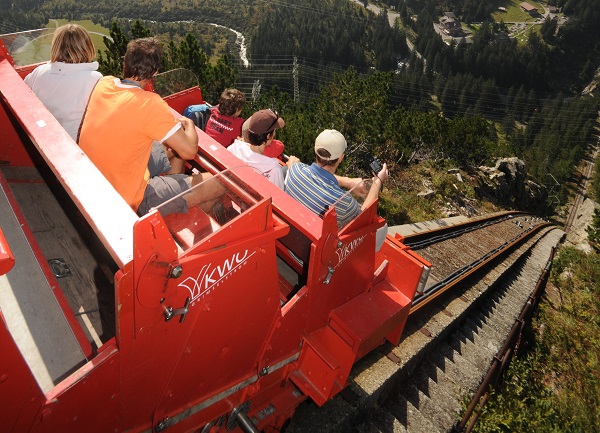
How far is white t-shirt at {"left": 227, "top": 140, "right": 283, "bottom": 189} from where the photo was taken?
3.99 metres

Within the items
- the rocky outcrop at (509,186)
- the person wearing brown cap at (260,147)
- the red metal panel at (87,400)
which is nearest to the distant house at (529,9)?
the rocky outcrop at (509,186)

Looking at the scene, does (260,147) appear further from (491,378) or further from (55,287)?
(491,378)

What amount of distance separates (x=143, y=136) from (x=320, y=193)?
1.59 meters

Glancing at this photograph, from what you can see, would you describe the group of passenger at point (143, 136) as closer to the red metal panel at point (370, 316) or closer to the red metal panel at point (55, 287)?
the red metal panel at point (55, 287)

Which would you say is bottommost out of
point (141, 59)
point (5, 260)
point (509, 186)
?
point (509, 186)

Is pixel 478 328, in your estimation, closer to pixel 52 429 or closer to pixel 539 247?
pixel 52 429

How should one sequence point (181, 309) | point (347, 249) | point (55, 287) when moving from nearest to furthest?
point (181, 309) < point (55, 287) < point (347, 249)

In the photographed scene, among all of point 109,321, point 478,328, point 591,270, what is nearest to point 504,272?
point 478,328

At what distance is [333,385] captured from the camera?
12.5 feet

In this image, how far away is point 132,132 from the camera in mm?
2945

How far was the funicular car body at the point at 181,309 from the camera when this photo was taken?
2.07 m

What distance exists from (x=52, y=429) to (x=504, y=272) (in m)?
10.9

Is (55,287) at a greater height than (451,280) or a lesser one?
greater

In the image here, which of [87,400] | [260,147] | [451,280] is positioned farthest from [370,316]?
[451,280]
